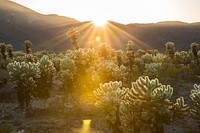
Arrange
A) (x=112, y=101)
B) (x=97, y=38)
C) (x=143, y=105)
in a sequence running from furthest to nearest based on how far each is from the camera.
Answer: (x=97, y=38) < (x=112, y=101) < (x=143, y=105)

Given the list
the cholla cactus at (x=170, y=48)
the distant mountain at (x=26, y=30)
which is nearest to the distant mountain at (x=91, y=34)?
the distant mountain at (x=26, y=30)

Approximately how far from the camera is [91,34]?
516 ft

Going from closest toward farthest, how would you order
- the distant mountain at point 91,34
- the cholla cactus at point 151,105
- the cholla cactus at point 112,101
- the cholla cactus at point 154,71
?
the cholla cactus at point 151,105 → the cholla cactus at point 112,101 → the cholla cactus at point 154,71 → the distant mountain at point 91,34

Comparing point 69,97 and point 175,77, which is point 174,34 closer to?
point 175,77

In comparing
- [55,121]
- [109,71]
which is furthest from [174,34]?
[55,121]

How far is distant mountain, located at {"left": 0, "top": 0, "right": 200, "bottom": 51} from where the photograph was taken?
134750 millimetres

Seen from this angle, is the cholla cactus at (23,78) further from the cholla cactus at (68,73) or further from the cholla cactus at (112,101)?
the cholla cactus at (112,101)

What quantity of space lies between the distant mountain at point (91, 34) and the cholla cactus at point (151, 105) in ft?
335

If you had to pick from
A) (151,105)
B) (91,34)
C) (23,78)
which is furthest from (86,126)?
(91,34)

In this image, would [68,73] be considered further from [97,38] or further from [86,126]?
[97,38]

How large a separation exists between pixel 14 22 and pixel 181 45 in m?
81.0

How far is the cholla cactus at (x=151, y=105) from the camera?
74.7ft

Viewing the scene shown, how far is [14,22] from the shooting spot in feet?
530

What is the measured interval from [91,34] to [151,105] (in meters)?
136
